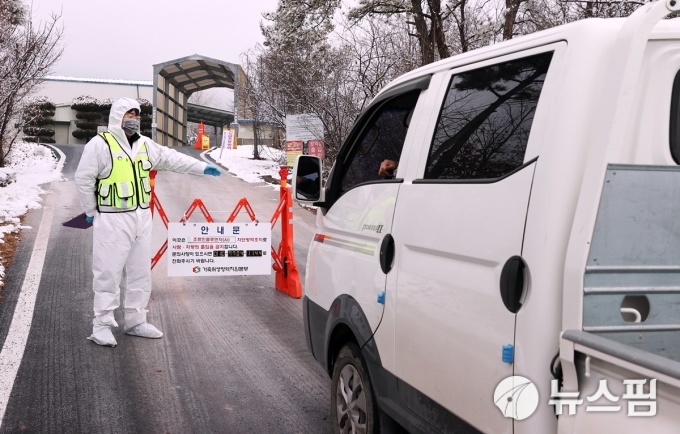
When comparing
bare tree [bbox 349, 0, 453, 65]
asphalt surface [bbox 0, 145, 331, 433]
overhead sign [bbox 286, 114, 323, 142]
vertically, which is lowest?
asphalt surface [bbox 0, 145, 331, 433]

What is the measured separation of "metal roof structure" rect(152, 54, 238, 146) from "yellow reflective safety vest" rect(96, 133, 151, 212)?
106 feet

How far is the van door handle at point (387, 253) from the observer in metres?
2.98

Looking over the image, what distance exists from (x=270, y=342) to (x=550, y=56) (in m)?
4.32

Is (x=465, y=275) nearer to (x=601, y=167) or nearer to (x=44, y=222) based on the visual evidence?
(x=601, y=167)

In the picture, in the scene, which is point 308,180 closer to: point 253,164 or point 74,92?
point 253,164

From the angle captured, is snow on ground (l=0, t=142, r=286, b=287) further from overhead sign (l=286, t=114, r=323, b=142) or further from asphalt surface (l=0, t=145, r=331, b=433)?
overhead sign (l=286, t=114, r=323, b=142)

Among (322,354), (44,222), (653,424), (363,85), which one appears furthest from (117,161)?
(363,85)

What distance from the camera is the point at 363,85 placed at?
→ 60.3 feet

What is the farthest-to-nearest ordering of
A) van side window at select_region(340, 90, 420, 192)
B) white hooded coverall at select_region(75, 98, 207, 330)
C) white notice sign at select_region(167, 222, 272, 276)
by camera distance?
1. white notice sign at select_region(167, 222, 272, 276)
2. white hooded coverall at select_region(75, 98, 207, 330)
3. van side window at select_region(340, 90, 420, 192)

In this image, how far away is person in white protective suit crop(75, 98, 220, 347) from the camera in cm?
568

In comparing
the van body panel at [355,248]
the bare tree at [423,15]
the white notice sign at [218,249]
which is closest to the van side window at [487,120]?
the van body panel at [355,248]

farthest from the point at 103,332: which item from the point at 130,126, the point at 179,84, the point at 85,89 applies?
the point at 85,89

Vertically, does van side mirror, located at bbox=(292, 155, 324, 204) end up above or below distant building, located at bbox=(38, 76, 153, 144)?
below

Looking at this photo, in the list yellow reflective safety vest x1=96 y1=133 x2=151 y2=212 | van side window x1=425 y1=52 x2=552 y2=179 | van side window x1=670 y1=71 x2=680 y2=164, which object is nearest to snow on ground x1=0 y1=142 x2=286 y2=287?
yellow reflective safety vest x1=96 y1=133 x2=151 y2=212
